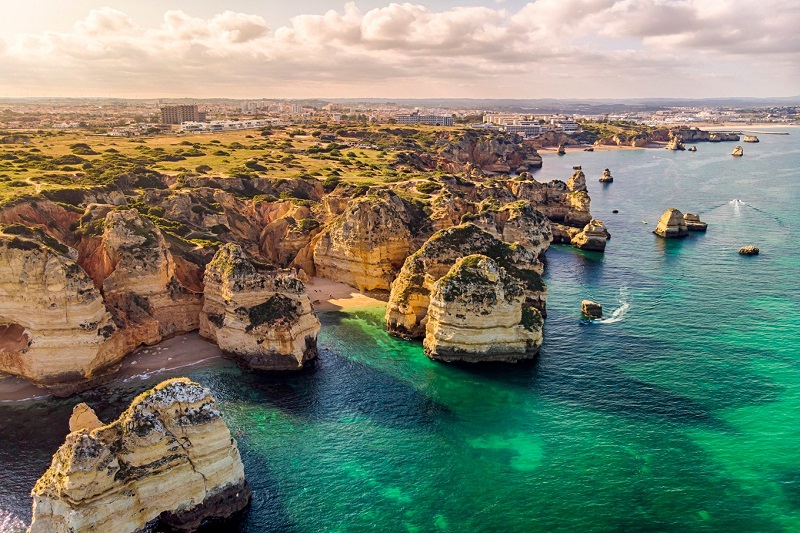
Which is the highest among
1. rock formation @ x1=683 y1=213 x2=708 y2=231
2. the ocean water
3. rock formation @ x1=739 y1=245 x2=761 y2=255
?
rock formation @ x1=683 y1=213 x2=708 y2=231

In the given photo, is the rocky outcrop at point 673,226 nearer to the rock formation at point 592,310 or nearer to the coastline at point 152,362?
the rock formation at point 592,310

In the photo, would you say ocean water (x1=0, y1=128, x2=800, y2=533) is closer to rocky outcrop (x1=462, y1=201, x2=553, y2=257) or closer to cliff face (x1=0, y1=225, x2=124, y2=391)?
cliff face (x1=0, y1=225, x2=124, y2=391)

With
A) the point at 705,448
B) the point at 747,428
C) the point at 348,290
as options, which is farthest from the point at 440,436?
the point at 348,290

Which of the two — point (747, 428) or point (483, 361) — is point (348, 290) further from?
point (747, 428)

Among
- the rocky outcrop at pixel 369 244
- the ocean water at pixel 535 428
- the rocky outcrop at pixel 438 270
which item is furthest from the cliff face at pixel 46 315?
the rocky outcrop at pixel 369 244

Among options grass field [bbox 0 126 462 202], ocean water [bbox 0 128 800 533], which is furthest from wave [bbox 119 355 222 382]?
grass field [bbox 0 126 462 202]

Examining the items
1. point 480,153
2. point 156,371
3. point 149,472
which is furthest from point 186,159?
point 480,153
